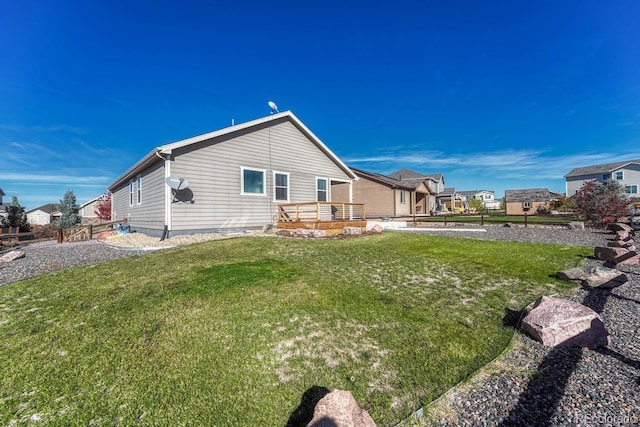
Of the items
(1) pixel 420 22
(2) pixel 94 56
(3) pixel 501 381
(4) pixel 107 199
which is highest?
(1) pixel 420 22

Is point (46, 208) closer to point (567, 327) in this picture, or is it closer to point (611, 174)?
point (567, 327)

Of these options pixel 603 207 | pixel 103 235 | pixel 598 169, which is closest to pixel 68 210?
pixel 103 235

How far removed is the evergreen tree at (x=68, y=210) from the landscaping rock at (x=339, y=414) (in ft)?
102

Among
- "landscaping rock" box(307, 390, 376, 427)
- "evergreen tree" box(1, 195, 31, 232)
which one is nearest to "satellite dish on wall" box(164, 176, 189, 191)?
"landscaping rock" box(307, 390, 376, 427)

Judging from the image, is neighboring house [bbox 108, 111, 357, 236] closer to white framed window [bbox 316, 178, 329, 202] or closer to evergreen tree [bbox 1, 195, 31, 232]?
white framed window [bbox 316, 178, 329, 202]

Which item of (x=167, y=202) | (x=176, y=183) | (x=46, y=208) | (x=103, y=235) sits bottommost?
(x=103, y=235)

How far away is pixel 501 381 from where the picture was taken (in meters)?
2.44

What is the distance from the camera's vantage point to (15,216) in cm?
2000

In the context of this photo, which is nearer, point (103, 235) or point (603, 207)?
point (103, 235)

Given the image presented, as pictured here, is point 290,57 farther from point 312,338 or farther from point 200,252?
point 312,338

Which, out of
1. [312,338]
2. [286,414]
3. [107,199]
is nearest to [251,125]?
Result: [312,338]

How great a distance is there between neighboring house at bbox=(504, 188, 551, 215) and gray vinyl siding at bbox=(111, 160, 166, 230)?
4469cm

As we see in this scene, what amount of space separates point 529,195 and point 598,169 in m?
11.5

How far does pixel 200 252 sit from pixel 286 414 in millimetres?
6288
